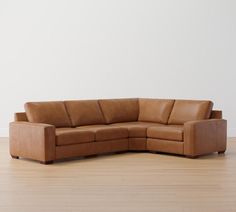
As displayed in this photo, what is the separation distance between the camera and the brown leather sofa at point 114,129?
22.4ft

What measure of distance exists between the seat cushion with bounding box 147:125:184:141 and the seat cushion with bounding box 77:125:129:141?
15.2 inches

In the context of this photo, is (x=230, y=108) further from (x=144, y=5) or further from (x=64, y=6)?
(x=64, y=6)

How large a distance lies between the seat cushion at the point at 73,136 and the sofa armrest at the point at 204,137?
1327mm

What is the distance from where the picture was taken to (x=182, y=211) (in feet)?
14.2

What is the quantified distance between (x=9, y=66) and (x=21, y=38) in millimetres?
567

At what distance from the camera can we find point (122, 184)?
17.6 ft

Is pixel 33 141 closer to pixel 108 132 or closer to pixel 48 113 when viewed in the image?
pixel 48 113

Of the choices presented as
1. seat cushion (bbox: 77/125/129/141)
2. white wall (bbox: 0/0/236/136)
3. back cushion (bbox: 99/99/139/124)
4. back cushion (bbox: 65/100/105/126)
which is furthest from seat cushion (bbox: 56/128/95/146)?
white wall (bbox: 0/0/236/136)

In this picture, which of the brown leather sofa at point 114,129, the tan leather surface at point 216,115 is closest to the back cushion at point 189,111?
the brown leather sofa at point 114,129

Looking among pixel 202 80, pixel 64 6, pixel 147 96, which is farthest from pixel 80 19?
pixel 202 80

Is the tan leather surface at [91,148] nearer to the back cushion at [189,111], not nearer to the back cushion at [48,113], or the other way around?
the back cushion at [48,113]

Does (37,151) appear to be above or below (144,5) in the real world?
below

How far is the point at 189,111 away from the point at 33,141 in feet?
8.06

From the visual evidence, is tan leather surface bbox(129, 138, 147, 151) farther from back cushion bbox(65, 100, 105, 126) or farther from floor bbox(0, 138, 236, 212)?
back cushion bbox(65, 100, 105, 126)
